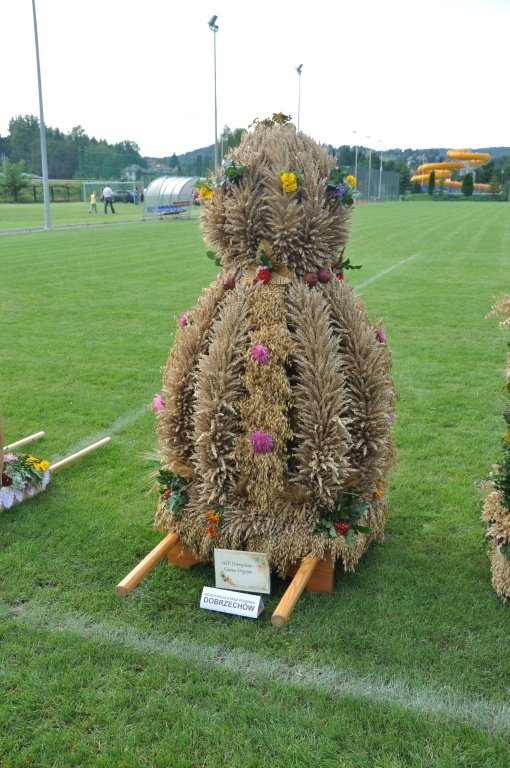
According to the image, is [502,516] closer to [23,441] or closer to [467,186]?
[23,441]

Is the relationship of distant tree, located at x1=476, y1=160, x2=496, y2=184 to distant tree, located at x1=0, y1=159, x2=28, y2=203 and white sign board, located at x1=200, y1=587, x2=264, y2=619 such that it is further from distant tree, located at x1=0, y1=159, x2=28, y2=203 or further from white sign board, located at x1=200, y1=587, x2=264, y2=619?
white sign board, located at x1=200, y1=587, x2=264, y2=619

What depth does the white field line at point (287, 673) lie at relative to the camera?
277cm

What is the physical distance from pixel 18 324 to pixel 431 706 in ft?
28.6

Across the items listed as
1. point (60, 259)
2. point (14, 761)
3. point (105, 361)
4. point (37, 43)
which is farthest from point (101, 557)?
point (37, 43)

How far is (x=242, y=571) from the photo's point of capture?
3.45m

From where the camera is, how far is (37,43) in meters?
25.4

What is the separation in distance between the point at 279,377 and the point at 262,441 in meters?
0.33

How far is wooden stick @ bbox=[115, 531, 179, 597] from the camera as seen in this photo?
3.12m

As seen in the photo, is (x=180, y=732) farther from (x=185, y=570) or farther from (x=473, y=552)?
(x=473, y=552)

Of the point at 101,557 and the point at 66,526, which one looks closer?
the point at 101,557

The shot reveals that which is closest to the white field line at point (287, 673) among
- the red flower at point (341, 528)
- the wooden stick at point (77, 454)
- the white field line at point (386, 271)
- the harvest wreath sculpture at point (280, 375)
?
the harvest wreath sculpture at point (280, 375)

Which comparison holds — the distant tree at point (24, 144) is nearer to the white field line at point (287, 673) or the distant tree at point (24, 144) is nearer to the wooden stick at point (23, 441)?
the wooden stick at point (23, 441)

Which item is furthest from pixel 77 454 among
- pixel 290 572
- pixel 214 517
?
pixel 290 572

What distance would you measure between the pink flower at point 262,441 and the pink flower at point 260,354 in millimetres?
363
